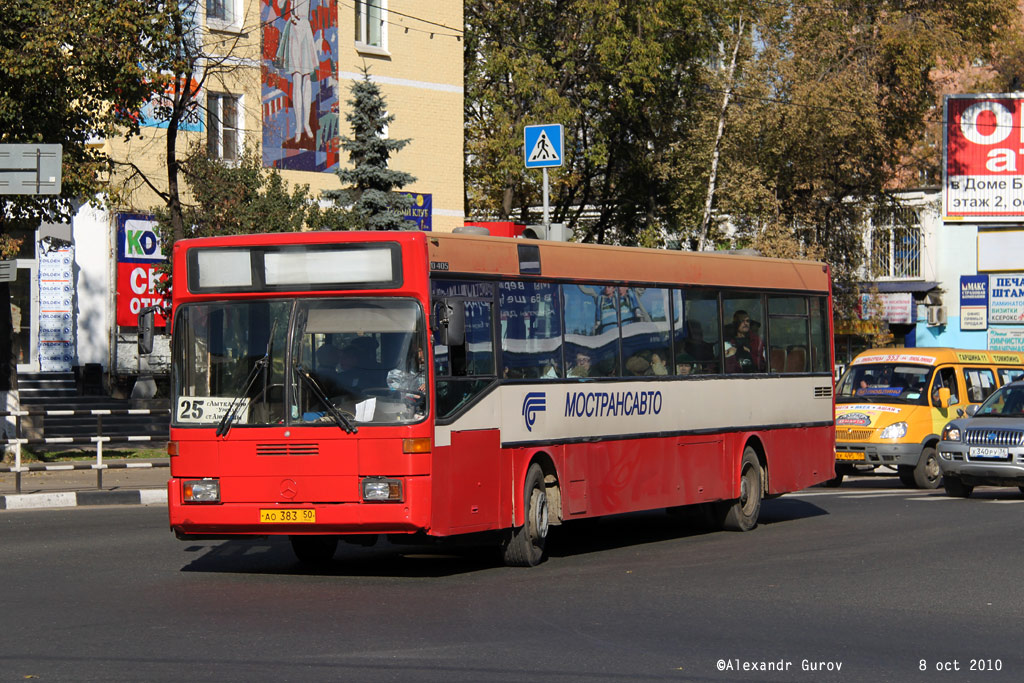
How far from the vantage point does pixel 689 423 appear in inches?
619

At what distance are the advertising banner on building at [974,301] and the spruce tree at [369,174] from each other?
25.4m

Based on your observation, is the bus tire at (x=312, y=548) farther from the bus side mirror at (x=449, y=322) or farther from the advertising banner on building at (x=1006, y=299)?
the advertising banner on building at (x=1006, y=299)

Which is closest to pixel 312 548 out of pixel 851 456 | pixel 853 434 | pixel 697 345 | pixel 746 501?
pixel 697 345

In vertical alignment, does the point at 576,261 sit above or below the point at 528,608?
above

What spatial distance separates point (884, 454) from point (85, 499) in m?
11.9

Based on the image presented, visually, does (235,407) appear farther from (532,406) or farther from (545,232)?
(545,232)

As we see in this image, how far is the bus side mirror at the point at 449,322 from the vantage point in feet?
38.6

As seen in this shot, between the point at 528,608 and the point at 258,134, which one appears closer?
the point at 528,608

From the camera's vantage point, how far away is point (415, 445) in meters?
11.7

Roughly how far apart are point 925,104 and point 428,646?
3487 centimetres

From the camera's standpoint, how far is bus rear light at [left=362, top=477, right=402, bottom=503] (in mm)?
11672

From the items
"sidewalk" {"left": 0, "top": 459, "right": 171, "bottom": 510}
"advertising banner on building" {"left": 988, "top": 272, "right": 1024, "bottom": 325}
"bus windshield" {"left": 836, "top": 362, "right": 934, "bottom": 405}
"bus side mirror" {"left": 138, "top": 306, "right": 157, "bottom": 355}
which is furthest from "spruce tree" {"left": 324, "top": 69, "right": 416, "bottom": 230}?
"advertising banner on building" {"left": 988, "top": 272, "right": 1024, "bottom": 325}

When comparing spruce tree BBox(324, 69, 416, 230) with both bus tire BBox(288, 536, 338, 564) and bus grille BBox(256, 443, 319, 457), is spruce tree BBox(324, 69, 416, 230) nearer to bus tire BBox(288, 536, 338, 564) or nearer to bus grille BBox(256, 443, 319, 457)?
bus tire BBox(288, 536, 338, 564)

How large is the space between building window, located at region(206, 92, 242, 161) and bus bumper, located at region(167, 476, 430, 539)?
74.2ft
